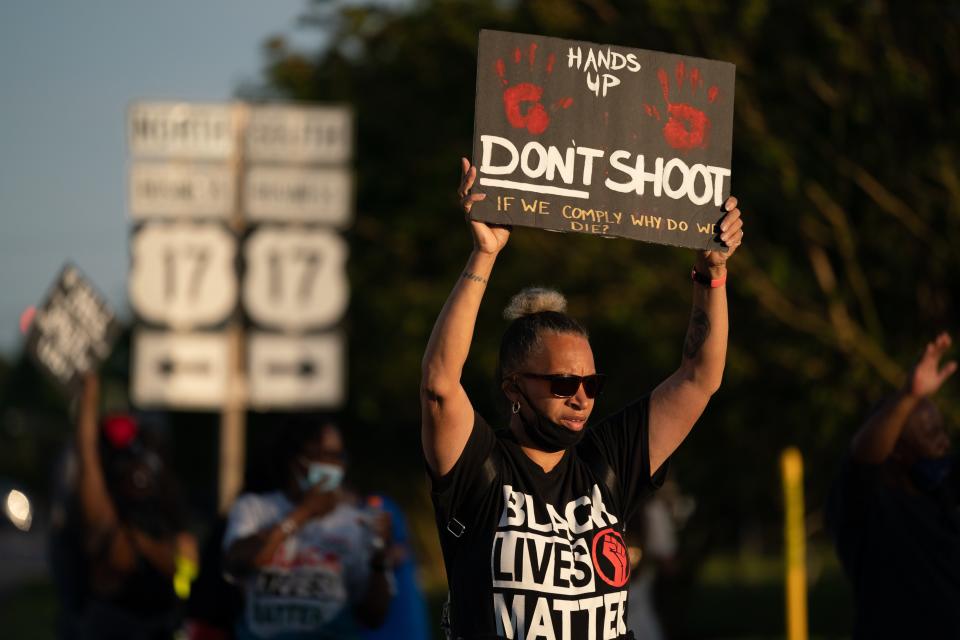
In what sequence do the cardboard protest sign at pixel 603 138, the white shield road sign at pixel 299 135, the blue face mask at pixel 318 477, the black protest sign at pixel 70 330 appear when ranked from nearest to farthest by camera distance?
the cardboard protest sign at pixel 603 138 → the blue face mask at pixel 318 477 → the black protest sign at pixel 70 330 → the white shield road sign at pixel 299 135

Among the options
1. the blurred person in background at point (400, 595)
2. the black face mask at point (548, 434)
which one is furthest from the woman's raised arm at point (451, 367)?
the blurred person in background at point (400, 595)

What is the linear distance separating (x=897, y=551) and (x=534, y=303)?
221 centimetres

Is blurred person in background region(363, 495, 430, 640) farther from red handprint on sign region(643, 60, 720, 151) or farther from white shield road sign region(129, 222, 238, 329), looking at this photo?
white shield road sign region(129, 222, 238, 329)

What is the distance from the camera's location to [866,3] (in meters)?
14.5

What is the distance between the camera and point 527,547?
4211 millimetres

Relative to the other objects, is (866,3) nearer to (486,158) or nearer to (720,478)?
(720,478)

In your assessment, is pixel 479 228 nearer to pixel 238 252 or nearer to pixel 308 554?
pixel 308 554

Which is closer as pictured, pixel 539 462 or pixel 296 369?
pixel 539 462

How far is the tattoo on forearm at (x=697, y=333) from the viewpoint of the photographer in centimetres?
464

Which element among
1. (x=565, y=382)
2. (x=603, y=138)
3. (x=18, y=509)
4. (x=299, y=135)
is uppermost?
(x=299, y=135)

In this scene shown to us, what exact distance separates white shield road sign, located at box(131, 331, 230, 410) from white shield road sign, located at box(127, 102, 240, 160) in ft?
4.84

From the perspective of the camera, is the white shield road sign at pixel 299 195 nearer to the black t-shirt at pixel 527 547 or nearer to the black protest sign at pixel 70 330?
the black protest sign at pixel 70 330

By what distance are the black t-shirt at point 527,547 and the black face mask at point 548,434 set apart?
0.06m

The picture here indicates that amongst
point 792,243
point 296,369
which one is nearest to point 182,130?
point 296,369
